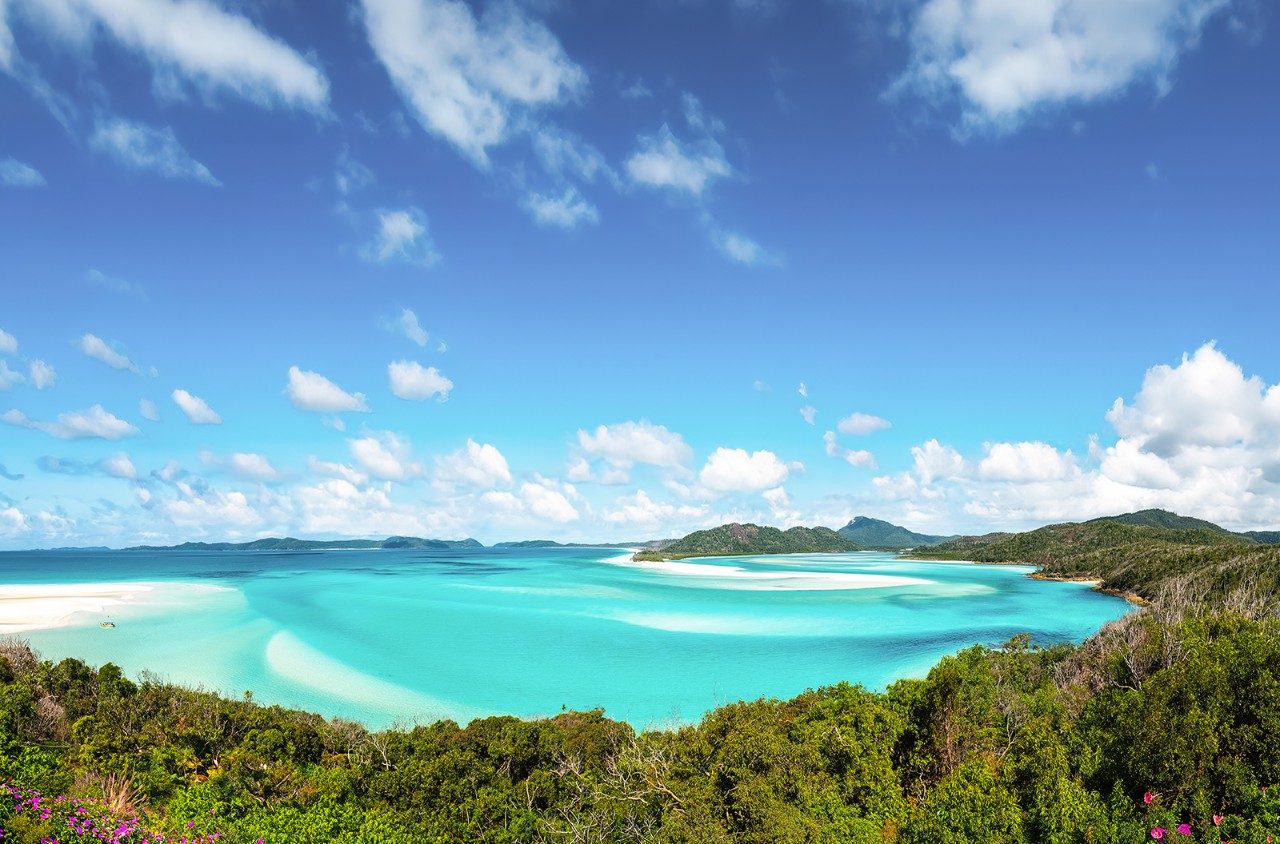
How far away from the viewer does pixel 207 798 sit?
10539 mm

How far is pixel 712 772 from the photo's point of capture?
32.4 ft

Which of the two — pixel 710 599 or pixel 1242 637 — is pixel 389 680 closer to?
pixel 1242 637

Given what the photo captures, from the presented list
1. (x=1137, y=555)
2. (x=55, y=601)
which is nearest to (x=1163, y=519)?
(x=1137, y=555)

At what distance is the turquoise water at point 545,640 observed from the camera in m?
26.7

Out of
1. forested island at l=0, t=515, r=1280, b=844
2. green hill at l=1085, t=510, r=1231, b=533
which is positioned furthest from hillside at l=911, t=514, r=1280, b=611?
green hill at l=1085, t=510, r=1231, b=533

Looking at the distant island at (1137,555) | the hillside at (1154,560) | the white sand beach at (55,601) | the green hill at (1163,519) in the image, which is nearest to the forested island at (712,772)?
the hillside at (1154,560)

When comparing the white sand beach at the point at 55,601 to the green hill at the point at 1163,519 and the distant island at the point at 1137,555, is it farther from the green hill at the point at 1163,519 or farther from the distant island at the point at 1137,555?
the green hill at the point at 1163,519

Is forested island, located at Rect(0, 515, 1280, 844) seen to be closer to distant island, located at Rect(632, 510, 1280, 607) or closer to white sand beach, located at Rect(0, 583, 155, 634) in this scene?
distant island, located at Rect(632, 510, 1280, 607)

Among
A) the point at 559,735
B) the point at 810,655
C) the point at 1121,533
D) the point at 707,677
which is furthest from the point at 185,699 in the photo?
the point at 1121,533

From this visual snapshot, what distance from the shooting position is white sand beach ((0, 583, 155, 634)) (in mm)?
41688

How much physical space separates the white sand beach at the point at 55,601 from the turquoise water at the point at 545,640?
65.6 inches

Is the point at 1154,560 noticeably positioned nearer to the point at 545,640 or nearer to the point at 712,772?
the point at 545,640

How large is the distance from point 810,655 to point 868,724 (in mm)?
23534

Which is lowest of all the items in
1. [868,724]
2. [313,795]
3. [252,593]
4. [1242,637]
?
[252,593]
